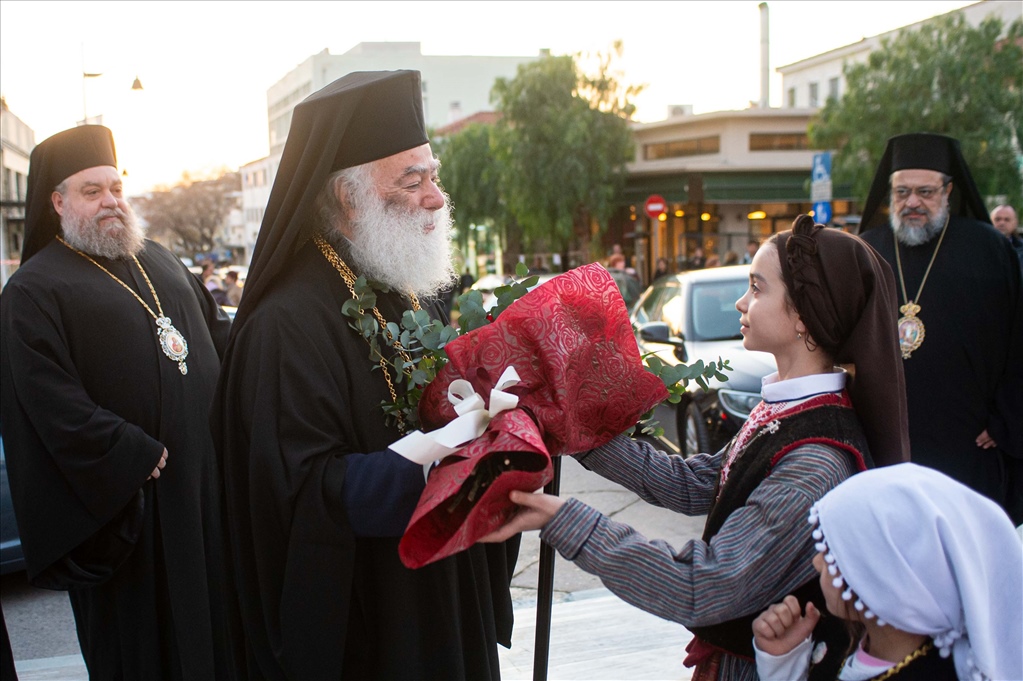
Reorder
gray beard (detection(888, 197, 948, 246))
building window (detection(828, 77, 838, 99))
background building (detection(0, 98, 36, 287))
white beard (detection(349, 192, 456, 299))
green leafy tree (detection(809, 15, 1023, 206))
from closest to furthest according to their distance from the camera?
white beard (detection(349, 192, 456, 299)) < gray beard (detection(888, 197, 948, 246)) < background building (detection(0, 98, 36, 287)) < green leafy tree (detection(809, 15, 1023, 206)) < building window (detection(828, 77, 838, 99))

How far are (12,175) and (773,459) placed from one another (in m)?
23.9

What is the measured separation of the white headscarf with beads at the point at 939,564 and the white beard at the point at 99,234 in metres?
3.25

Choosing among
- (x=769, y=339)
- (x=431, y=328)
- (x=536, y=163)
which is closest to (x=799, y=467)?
(x=769, y=339)

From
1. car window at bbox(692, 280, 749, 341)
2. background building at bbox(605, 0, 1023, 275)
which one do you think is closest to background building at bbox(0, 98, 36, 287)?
car window at bbox(692, 280, 749, 341)

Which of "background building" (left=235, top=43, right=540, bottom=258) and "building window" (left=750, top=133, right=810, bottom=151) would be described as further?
"background building" (left=235, top=43, right=540, bottom=258)

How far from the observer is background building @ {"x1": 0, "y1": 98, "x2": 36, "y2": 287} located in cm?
1895

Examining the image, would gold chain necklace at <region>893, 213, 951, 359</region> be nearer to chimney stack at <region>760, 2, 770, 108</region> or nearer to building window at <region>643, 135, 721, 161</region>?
building window at <region>643, 135, 721, 161</region>

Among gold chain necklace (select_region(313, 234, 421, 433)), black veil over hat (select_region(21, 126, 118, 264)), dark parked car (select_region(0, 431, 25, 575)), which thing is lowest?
dark parked car (select_region(0, 431, 25, 575))

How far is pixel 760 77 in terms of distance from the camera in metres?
49.2

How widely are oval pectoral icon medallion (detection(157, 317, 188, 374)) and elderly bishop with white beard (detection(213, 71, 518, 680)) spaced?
55.7 inches

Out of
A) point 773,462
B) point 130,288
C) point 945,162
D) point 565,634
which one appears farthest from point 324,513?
point 945,162

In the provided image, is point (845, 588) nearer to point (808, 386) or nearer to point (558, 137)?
point (808, 386)

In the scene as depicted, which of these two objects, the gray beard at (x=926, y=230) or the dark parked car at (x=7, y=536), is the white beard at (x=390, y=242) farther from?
the dark parked car at (x=7, y=536)

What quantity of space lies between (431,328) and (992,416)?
3.05 m
